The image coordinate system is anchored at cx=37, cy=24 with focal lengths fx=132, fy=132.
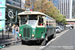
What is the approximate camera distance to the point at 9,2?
28219 mm

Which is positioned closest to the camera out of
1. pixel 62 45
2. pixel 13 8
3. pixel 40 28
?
pixel 40 28

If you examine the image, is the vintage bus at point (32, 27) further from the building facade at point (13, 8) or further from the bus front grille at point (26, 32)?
the building facade at point (13, 8)

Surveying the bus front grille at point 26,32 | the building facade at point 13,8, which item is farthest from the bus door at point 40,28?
the building facade at point 13,8

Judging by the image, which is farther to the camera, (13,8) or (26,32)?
(13,8)

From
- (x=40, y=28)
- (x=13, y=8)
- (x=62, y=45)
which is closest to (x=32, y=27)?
(x=40, y=28)

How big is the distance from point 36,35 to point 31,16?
160 centimetres

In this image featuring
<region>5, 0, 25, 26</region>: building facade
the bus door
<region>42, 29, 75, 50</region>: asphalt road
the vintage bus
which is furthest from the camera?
<region>5, 0, 25, 26</region>: building facade

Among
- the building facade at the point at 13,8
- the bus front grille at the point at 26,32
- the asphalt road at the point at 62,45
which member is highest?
the building facade at the point at 13,8

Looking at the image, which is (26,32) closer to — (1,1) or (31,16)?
(31,16)

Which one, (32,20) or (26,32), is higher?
(32,20)

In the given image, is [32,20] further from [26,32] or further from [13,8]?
[13,8]

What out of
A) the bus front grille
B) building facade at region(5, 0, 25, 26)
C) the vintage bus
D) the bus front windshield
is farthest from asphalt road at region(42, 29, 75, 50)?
building facade at region(5, 0, 25, 26)

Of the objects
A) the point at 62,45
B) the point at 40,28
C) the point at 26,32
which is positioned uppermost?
the point at 40,28

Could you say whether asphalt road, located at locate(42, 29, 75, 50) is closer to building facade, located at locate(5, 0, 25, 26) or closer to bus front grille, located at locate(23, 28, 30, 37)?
bus front grille, located at locate(23, 28, 30, 37)
